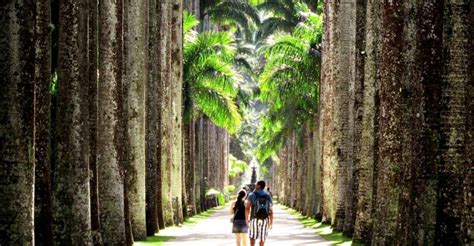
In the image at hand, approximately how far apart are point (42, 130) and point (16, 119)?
3255 mm

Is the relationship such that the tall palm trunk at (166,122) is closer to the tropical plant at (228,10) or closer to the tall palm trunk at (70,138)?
the tall palm trunk at (70,138)

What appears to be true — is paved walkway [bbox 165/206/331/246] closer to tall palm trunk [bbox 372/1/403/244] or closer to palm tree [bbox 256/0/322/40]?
tall palm trunk [bbox 372/1/403/244]

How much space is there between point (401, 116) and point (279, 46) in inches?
811

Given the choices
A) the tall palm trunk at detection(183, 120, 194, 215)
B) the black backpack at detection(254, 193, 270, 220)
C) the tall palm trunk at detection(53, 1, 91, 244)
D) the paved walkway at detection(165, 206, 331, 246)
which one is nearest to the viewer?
the tall palm trunk at detection(53, 1, 91, 244)

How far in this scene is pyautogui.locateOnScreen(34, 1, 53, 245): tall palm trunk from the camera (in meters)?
13.4

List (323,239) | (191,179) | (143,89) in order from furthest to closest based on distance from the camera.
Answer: (191,179), (323,239), (143,89)

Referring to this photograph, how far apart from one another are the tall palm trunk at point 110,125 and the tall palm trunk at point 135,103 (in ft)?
9.59

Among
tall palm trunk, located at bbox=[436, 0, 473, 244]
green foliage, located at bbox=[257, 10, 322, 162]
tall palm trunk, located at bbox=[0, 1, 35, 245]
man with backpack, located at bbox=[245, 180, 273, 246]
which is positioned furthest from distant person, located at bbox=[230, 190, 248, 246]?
green foliage, located at bbox=[257, 10, 322, 162]

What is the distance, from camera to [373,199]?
20562 millimetres

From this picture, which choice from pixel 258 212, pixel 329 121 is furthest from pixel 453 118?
pixel 329 121

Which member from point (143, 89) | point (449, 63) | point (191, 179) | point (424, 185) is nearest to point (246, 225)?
point (424, 185)

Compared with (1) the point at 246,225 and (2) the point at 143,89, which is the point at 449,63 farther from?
(2) the point at 143,89

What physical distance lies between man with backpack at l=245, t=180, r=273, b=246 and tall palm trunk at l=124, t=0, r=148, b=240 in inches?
236

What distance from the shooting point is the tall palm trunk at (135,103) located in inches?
868
